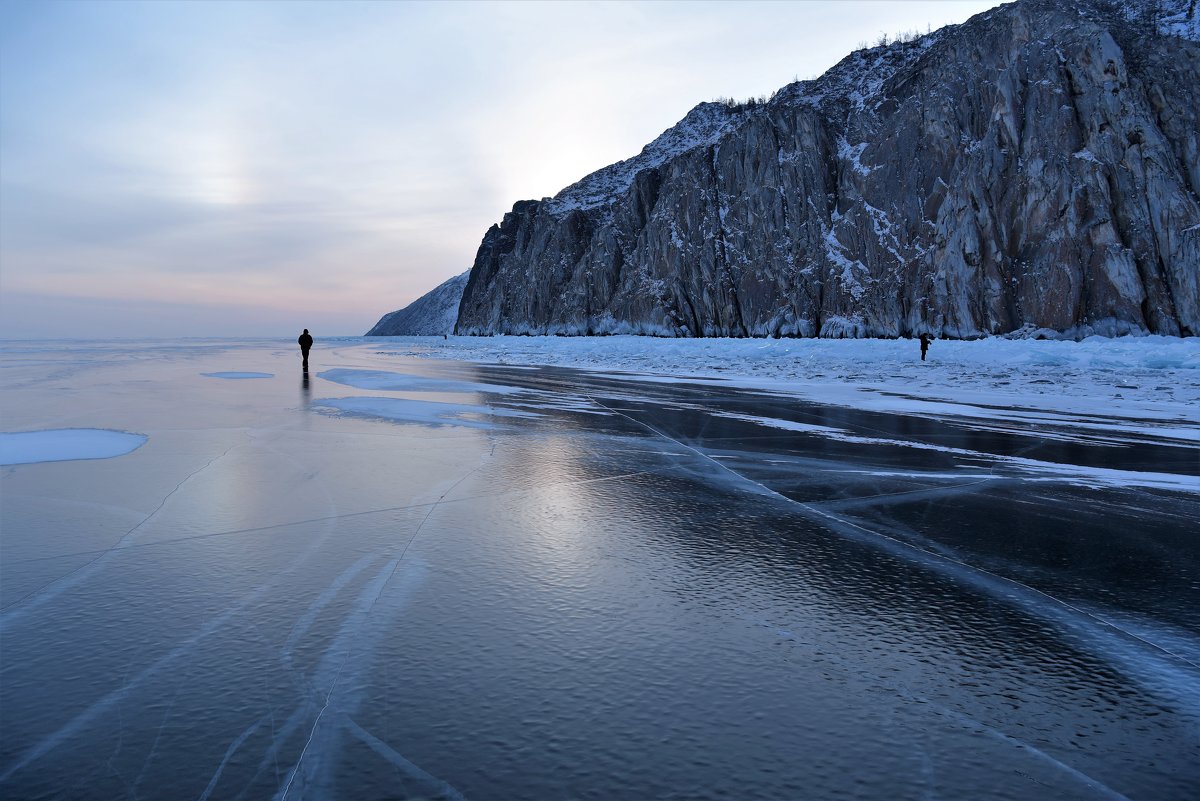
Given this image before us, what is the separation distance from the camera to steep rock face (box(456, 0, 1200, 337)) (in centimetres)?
4694

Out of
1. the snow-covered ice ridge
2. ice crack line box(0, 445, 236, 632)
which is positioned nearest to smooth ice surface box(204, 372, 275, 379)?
the snow-covered ice ridge

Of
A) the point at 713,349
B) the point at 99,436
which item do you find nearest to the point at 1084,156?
the point at 713,349

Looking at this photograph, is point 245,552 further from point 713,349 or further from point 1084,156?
point 1084,156

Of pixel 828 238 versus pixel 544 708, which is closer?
pixel 544 708

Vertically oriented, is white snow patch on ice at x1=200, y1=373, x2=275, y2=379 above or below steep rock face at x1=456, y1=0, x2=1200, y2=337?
below

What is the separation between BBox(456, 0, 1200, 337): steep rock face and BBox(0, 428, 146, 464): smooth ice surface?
2160 inches

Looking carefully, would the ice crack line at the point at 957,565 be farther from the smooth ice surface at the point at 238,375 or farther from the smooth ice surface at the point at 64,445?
the smooth ice surface at the point at 238,375

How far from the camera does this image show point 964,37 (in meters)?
59.1

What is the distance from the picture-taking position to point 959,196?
54.7m

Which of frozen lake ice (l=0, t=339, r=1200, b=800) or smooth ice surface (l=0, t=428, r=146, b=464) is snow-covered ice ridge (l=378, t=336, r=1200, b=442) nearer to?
frozen lake ice (l=0, t=339, r=1200, b=800)

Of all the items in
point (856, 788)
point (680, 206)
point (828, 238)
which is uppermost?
point (680, 206)

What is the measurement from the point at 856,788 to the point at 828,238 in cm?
7070

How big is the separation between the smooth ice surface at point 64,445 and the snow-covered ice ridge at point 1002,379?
45.0 feet

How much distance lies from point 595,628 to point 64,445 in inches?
367
